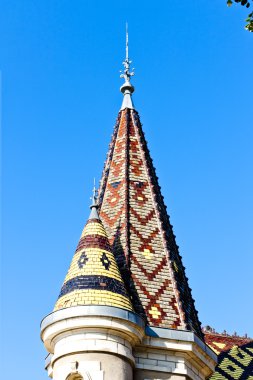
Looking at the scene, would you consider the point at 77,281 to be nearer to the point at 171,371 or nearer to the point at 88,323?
the point at 88,323

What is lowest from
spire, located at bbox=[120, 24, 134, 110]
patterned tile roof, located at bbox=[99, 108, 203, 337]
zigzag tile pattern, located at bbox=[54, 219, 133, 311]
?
zigzag tile pattern, located at bbox=[54, 219, 133, 311]

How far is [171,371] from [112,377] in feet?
4.79

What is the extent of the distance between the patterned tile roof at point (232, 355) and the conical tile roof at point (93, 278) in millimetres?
5621

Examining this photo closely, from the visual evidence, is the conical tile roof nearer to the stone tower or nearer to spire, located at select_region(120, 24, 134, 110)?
the stone tower

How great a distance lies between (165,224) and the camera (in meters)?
19.2

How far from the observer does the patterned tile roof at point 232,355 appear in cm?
2123

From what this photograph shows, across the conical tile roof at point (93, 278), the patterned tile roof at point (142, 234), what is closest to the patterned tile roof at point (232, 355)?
the patterned tile roof at point (142, 234)

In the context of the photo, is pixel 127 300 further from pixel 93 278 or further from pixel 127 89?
pixel 127 89

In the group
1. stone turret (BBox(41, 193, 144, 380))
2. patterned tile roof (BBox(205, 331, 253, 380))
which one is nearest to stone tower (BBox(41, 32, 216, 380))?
stone turret (BBox(41, 193, 144, 380))

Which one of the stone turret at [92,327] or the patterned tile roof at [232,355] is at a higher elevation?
the patterned tile roof at [232,355]

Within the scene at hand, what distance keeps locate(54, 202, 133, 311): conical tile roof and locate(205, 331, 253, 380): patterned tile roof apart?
5621mm

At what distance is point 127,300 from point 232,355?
747 centimetres

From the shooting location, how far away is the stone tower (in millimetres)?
15688

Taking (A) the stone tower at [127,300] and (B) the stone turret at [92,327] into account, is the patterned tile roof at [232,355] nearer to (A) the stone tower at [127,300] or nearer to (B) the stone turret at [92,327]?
(A) the stone tower at [127,300]
